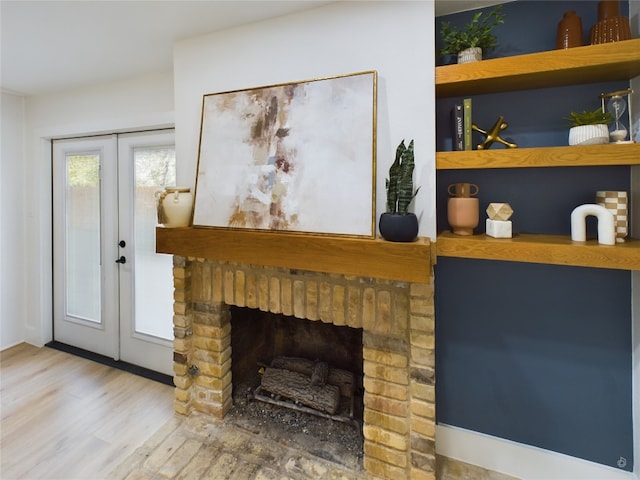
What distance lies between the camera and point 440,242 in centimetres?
143

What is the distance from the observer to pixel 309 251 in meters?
1.45

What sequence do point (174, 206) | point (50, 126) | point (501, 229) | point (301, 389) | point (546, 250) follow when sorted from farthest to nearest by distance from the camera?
point (50, 126) < point (301, 389) < point (174, 206) < point (501, 229) < point (546, 250)

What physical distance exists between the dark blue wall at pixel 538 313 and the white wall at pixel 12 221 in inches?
148

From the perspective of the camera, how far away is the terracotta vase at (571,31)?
1.33m

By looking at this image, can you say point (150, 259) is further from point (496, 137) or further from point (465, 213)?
point (496, 137)

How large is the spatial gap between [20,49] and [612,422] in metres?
4.01

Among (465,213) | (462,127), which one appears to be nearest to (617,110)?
(462,127)

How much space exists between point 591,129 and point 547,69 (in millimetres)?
316

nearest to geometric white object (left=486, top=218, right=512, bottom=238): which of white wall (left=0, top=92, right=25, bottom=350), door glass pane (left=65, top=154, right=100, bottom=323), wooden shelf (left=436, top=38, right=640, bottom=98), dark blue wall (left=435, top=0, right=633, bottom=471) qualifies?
dark blue wall (left=435, top=0, right=633, bottom=471)

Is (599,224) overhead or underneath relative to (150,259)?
overhead

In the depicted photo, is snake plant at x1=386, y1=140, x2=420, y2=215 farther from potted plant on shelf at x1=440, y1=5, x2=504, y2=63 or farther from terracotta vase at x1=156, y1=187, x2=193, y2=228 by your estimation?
terracotta vase at x1=156, y1=187, x2=193, y2=228

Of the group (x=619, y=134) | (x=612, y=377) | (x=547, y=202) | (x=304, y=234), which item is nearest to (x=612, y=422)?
(x=612, y=377)

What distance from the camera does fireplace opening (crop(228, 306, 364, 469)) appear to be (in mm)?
1746

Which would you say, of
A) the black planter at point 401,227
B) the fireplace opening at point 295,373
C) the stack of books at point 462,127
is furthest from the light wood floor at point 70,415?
the stack of books at point 462,127
